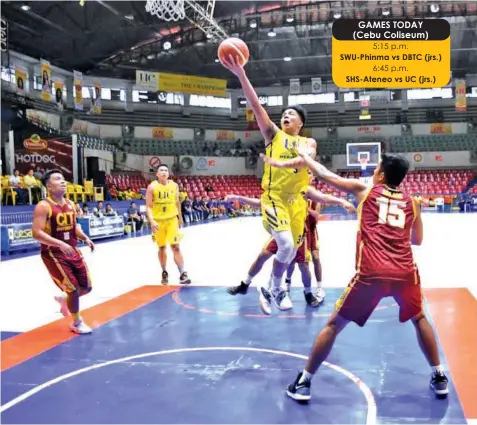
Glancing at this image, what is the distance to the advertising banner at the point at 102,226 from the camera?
1458 centimetres

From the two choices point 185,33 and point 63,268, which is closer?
point 63,268

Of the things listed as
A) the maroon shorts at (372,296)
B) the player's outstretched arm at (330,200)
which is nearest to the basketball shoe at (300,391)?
the maroon shorts at (372,296)

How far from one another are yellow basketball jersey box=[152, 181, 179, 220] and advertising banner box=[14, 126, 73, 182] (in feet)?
52.2

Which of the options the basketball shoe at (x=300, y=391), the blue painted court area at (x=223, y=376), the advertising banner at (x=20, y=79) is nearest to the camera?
the blue painted court area at (x=223, y=376)

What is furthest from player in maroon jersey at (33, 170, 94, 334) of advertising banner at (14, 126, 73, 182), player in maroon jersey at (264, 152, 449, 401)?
advertising banner at (14, 126, 73, 182)

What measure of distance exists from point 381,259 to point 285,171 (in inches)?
69.5

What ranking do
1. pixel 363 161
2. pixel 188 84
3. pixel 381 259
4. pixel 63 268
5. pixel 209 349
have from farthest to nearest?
pixel 363 161
pixel 188 84
pixel 63 268
pixel 209 349
pixel 381 259

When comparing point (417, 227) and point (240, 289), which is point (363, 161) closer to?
point (240, 289)

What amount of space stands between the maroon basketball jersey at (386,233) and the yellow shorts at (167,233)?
4610 mm

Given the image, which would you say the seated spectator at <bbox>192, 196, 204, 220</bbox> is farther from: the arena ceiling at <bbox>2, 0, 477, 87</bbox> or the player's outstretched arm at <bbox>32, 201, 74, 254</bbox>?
the player's outstretched arm at <bbox>32, 201, 74, 254</bbox>

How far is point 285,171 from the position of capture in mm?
4672

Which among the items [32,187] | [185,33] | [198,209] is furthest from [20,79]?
[198,209]

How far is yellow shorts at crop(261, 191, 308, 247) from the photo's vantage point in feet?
15.3

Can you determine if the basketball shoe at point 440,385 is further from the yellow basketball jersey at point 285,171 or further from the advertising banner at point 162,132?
the advertising banner at point 162,132
